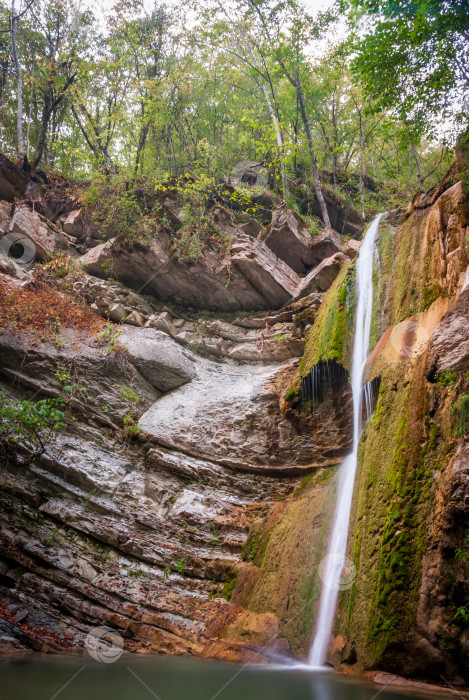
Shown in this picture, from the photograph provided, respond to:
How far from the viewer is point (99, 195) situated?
15164 millimetres

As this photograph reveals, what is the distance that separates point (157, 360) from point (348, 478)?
630cm

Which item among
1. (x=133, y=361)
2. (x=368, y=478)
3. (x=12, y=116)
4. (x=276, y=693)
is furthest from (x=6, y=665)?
(x=12, y=116)

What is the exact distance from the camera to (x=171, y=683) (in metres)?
3.78

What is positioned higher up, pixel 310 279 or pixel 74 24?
pixel 74 24

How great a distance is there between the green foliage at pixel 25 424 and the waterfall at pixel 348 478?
5.11 metres

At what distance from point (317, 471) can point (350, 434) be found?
3.54 feet

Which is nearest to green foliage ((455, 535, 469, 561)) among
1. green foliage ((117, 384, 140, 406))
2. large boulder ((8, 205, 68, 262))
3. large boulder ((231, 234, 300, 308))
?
green foliage ((117, 384, 140, 406))

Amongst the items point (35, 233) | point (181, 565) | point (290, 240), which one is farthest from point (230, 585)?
point (35, 233)

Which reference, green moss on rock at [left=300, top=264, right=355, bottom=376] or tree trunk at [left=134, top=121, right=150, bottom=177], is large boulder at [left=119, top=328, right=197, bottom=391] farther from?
tree trunk at [left=134, top=121, right=150, bottom=177]

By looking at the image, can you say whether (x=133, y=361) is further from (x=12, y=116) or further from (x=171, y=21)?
(x=171, y=21)

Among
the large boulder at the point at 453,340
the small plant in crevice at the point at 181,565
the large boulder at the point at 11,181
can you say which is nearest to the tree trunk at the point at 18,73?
the large boulder at the point at 11,181

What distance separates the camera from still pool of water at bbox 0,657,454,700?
3277mm

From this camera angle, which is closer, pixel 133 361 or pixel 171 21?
pixel 133 361

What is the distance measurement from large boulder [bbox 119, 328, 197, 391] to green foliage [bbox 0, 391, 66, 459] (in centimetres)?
351
